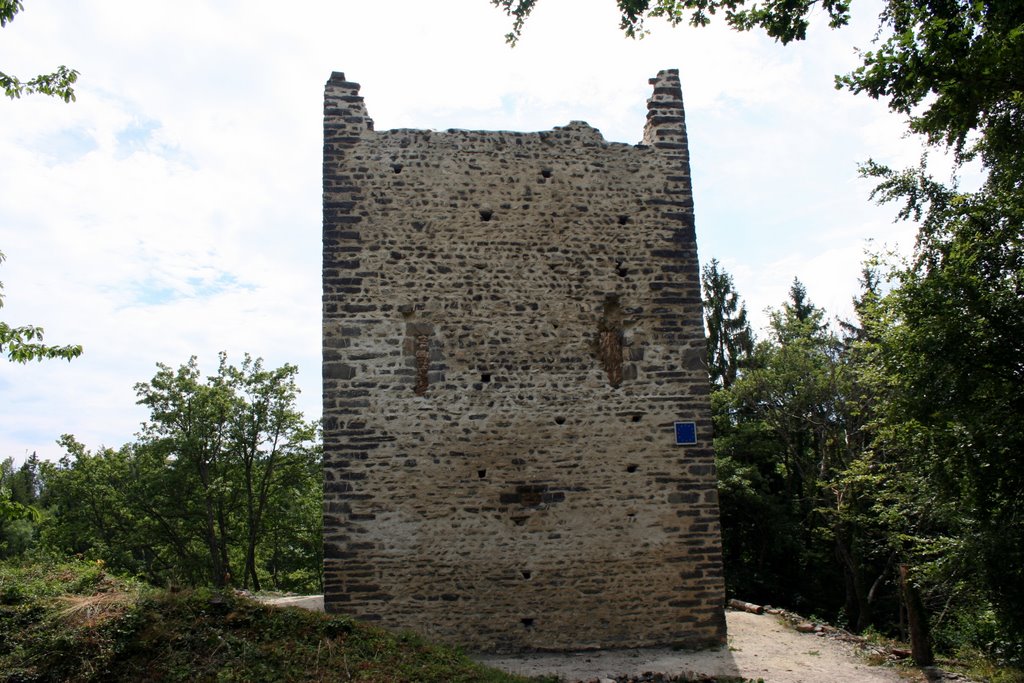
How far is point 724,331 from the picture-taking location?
24.7 meters

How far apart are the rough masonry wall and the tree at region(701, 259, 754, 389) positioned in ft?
47.6

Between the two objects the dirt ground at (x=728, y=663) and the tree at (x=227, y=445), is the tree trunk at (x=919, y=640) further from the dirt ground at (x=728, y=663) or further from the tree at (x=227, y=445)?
the tree at (x=227, y=445)

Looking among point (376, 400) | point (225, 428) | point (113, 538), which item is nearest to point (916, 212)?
point (376, 400)

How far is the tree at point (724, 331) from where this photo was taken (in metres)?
24.0

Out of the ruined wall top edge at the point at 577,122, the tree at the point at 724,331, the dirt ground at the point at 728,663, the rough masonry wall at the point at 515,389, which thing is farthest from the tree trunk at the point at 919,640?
the tree at the point at 724,331

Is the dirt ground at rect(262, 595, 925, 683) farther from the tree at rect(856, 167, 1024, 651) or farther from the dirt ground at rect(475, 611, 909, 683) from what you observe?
the tree at rect(856, 167, 1024, 651)

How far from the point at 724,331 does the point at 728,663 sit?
687 inches

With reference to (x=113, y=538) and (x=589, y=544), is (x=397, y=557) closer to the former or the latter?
(x=589, y=544)

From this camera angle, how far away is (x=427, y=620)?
28.6 ft

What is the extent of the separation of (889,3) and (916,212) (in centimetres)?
547

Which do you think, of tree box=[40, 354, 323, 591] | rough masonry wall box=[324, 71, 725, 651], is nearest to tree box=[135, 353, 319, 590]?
tree box=[40, 354, 323, 591]

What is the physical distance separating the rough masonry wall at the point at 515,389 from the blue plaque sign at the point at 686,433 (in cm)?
8

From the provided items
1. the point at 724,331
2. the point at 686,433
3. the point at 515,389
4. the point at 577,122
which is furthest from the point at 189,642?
the point at 724,331

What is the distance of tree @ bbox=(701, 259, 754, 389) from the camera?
78.7ft
